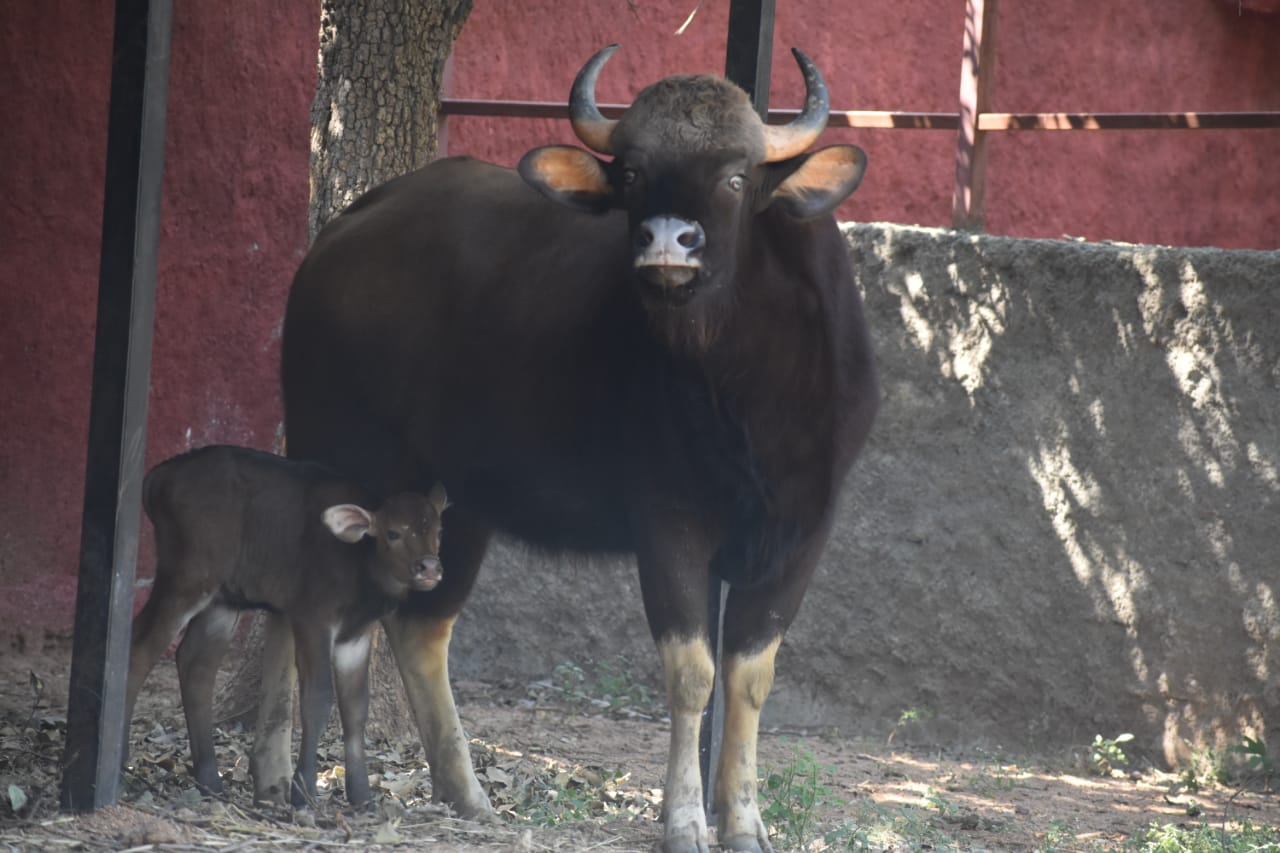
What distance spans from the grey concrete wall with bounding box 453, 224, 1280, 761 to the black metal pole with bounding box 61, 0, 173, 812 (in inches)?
142

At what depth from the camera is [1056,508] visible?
733cm

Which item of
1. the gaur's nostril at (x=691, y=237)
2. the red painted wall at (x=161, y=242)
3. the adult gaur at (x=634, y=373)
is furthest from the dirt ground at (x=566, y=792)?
the gaur's nostril at (x=691, y=237)

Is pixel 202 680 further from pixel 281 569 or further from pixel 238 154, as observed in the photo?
pixel 238 154

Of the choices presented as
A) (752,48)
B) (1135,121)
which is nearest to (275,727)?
(752,48)

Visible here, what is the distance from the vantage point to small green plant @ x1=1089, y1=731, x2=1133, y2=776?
7180 millimetres

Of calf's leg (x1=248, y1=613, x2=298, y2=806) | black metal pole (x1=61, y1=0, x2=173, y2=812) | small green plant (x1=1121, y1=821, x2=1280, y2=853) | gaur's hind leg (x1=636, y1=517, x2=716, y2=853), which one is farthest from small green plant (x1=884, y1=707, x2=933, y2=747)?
black metal pole (x1=61, y1=0, x2=173, y2=812)

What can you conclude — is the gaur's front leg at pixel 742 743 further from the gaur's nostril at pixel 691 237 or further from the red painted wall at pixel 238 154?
the red painted wall at pixel 238 154

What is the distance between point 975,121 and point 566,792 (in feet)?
12.2

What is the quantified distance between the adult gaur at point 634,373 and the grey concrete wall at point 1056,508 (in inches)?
89.6

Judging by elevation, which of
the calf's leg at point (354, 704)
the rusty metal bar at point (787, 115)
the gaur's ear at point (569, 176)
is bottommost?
the calf's leg at point (354, 704)

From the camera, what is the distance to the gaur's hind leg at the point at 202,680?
5422mm

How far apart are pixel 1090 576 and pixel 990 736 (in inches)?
35.4

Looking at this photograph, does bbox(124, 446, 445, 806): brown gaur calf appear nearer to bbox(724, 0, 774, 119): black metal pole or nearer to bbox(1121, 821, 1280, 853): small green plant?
bbox(724, 0, 774, 119): black metal pole

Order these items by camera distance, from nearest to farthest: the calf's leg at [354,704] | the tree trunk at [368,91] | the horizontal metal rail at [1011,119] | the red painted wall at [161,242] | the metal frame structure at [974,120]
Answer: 1. the calf's leg at [354,704]
2. the tree trunk at [368,91]
3. the horizontal metal rail at [1011,119]
4. the metal frame structure at [974,120]
5. the red painted wall at [161,242]
